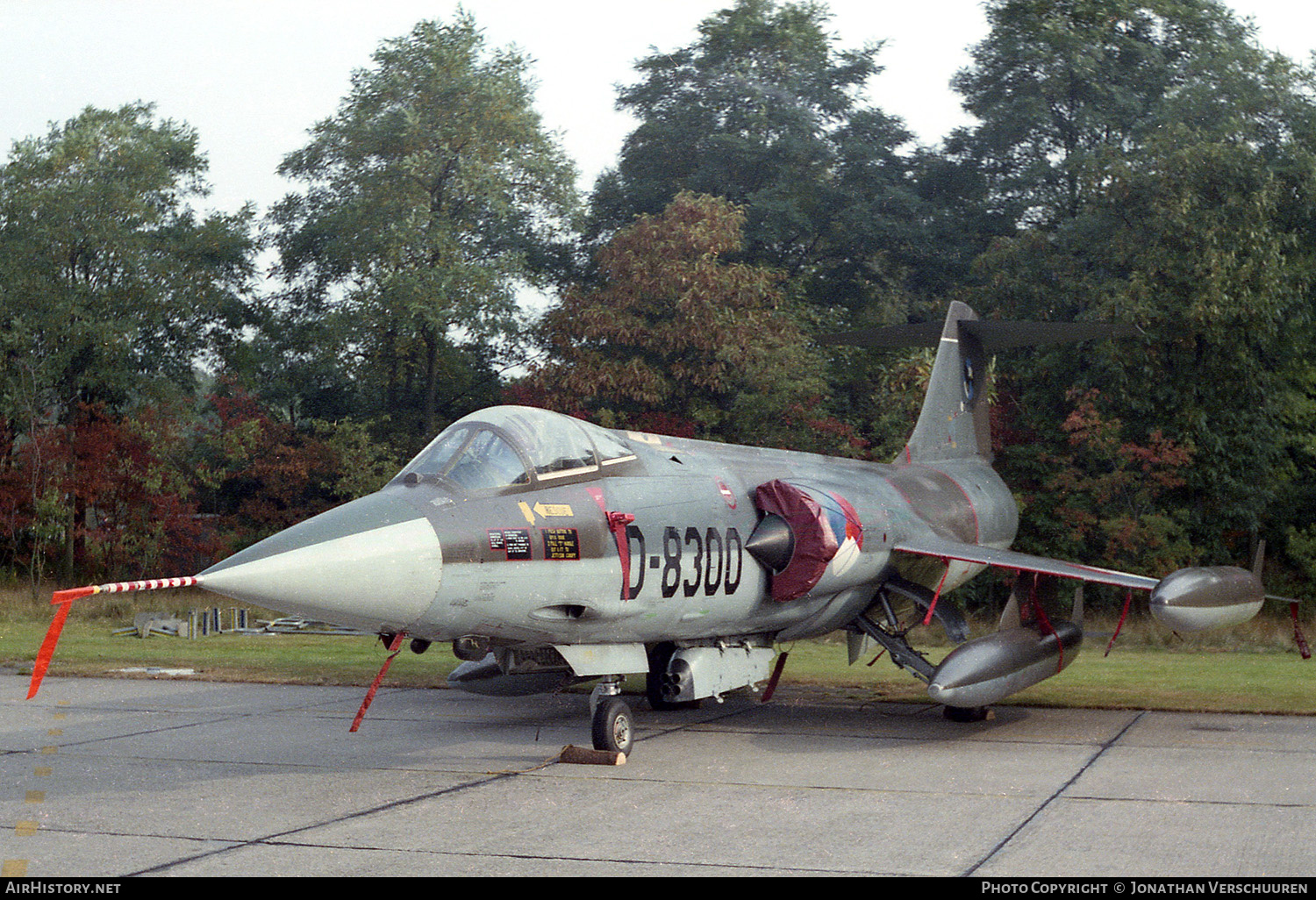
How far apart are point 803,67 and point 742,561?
30772mm

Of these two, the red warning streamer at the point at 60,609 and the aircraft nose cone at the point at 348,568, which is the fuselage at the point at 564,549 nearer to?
the aircraft nose cone at the point at 348,568

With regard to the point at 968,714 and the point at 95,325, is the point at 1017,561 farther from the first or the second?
the point at 95,325

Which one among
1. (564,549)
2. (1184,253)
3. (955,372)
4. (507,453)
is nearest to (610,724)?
(564,549)

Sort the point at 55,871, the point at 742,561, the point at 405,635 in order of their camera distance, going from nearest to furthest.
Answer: the point at 55,871
the point at 405,635
the point at 742,561

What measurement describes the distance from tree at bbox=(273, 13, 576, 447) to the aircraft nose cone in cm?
2244

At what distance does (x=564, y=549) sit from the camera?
8.88 metres

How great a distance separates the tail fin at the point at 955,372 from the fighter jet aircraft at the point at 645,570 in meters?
1.35

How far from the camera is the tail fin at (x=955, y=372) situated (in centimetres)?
1547

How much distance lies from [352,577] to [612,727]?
272 centimetres

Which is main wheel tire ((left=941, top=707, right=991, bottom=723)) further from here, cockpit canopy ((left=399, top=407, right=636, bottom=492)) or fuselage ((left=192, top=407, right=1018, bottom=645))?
cockpit canopy ((left=399, top=407, right=636, bottom=492))

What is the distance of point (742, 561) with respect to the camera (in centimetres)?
1048

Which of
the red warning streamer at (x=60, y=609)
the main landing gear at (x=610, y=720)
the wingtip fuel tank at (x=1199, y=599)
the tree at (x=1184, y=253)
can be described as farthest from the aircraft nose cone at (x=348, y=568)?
the tree at (x=1184, y=253)
